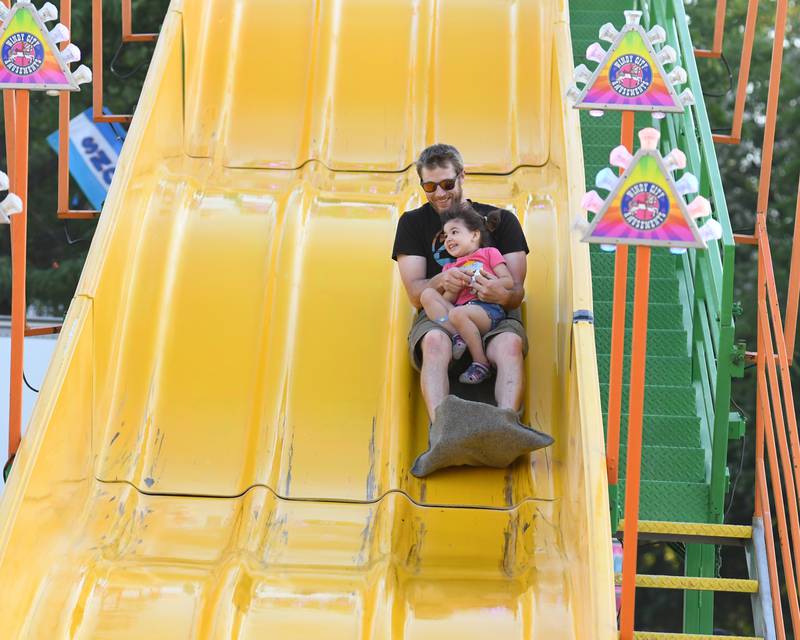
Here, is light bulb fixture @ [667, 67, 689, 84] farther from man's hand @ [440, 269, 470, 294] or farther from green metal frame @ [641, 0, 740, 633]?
man's hand @ [440, 269, 470, 294]

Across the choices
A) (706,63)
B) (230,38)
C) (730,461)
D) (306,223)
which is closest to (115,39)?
(706,63)

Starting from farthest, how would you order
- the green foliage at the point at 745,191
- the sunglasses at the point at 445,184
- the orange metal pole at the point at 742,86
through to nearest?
the green foliage at the point at 745,191, the orange metal pole at the point at 742,86, the sunglasses at the point at 445,184

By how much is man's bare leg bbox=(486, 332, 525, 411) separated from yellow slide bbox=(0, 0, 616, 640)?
0.18 meters

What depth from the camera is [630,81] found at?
404cm

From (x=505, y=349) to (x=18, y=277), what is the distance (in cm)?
155

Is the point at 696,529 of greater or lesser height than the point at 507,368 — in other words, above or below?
below

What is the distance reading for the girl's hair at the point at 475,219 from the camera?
4852 millimetres

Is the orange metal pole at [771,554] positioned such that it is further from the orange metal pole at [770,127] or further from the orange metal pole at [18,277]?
the orange metal pole at [18,277]

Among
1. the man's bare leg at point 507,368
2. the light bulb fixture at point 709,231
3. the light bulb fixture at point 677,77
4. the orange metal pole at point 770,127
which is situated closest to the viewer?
the light bulb fixture at point 709,231

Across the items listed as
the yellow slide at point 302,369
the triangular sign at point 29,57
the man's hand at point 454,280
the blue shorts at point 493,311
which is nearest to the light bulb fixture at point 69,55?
the triangular sign at point 29,57

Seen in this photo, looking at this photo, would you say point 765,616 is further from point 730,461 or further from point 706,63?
point 706,63

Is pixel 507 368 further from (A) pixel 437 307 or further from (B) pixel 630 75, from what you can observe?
(B) pixel 630 75

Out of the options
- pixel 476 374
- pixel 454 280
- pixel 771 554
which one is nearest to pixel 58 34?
pixel 454 280

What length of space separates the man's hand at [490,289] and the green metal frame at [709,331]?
753 mm
